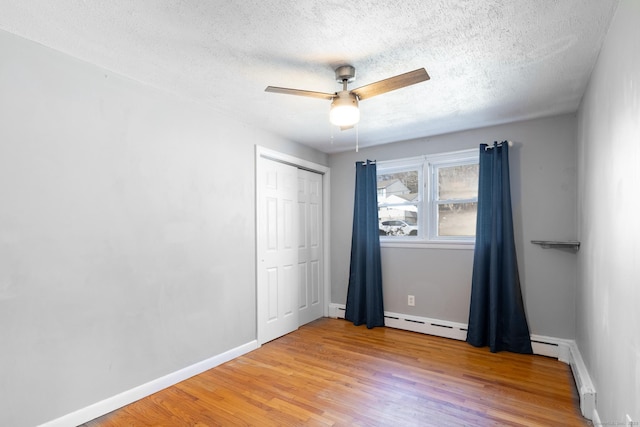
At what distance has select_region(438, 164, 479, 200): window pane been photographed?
3.65 metres

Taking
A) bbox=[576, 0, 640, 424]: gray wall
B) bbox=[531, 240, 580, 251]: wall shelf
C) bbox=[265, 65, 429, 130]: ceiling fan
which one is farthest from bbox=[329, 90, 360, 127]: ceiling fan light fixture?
bbox=[531, 240, 580, 251]: wall shelf


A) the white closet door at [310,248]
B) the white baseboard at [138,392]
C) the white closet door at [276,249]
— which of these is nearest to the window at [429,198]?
the white closet door at [310,248]

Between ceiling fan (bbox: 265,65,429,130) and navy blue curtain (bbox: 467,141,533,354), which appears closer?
ceiling fan (bbox: 265,65,429,130)

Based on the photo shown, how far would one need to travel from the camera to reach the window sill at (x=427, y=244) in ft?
11.8

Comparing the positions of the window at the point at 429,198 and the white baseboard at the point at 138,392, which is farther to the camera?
the window at the point at 429,198

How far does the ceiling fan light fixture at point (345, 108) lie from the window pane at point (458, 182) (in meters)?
2.05

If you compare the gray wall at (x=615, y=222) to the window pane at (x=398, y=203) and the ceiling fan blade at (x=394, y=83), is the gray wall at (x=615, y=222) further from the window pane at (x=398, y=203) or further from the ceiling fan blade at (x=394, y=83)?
the window pane at (x=398, y=203)

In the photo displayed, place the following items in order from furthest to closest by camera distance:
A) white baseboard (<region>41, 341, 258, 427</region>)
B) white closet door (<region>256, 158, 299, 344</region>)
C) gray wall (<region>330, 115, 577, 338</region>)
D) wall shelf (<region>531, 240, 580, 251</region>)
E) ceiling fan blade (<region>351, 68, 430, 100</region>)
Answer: white closet door (<region>256, 158, 299, 344</region>) < gray wall (<region>330, 115, 577, 338</region>) < wall shelf (<region>531, 240, 580, 251</region>) < white baseboard (<region>41, 341, 258, 427</region>) < ceiling fan blade (<region>351, 68, 430, 100</region>)

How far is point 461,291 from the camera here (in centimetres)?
362

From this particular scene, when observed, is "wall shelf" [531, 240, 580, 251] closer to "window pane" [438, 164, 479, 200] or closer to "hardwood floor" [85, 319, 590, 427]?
"window pane" [438, 164, 479, 200]

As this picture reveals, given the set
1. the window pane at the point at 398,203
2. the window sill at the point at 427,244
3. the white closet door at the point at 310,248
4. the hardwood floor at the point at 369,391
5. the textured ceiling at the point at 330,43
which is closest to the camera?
the textured ceiling at the point at 330,43

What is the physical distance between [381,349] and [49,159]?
321 centimetres

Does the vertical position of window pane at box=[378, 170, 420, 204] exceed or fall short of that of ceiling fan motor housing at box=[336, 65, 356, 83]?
it falls short

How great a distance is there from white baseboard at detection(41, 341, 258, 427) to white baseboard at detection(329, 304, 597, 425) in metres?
1.90
